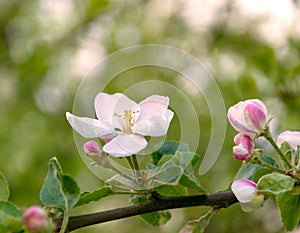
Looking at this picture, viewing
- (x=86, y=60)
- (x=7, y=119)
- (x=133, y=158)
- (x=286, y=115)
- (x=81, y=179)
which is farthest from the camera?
(x=86, y=60)

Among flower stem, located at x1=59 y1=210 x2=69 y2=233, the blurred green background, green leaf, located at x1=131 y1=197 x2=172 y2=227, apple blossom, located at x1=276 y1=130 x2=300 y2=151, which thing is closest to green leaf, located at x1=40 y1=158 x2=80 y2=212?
flower stem, located at x1=59 y1=210 x2=69 y2=233

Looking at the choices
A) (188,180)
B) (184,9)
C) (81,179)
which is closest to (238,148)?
(188,180)

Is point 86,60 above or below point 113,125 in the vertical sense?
above

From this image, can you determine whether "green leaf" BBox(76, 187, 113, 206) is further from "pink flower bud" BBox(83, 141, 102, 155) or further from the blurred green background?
the blurred green background

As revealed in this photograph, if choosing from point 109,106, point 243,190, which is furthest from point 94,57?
point 243,190

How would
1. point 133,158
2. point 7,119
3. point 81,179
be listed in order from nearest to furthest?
point 133,158
point 81,179
point 7,119

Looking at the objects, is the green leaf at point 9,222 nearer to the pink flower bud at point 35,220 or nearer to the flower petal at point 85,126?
the pink flower bud at point 35,220

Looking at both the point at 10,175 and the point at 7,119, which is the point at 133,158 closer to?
the point at 10,175
